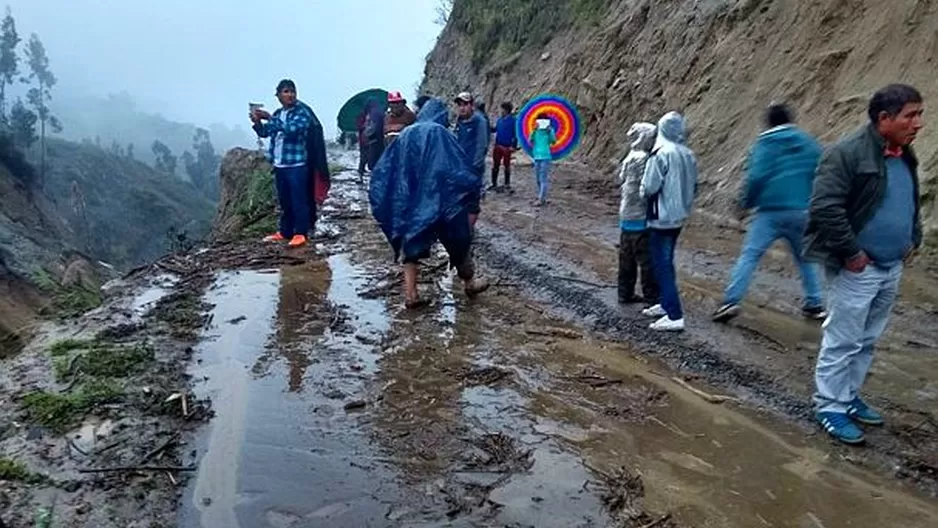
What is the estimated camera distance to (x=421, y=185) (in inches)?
262

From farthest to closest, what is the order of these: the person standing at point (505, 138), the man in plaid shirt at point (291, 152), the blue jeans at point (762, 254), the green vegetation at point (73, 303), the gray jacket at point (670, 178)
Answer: the person standing at point (505, 138) → the man in plaid shirt at point (291, 152) → the green vegetation at point (73, 303) → the blue jeans at point (762, 254) → the gray jacket at point (670, 178)

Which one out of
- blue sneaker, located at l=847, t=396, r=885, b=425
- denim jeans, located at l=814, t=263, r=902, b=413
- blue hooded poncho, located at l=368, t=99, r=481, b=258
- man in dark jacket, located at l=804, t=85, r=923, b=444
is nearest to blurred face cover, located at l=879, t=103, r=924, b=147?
man in dark jacket, located at l=804, t=85, r=923, b=444

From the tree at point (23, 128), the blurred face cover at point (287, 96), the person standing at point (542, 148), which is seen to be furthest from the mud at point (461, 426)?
the tree at point (23, 128)

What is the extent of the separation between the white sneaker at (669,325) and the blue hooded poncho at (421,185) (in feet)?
6.24

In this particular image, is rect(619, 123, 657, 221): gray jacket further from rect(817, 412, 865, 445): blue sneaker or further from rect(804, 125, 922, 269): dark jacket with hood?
rect(817, 412, 865, 445): blue sneaker

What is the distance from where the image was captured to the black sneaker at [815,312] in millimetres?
6484

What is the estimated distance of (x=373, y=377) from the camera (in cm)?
540

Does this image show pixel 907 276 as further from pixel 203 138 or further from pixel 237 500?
pixel 203 138

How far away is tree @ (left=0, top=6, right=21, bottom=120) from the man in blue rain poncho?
77.5m

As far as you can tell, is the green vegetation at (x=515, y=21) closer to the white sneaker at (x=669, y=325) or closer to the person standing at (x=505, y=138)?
the person standing at (x=505, y=138)

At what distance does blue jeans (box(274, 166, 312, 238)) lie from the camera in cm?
928

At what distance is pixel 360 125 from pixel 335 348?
11.7 m

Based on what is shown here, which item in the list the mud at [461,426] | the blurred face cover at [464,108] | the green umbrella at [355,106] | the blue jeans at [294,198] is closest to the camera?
the mud at [461,426]

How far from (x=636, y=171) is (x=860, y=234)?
2487 mm
